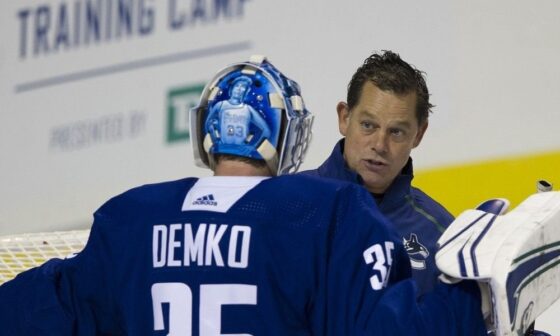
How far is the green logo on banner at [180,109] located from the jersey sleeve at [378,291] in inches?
120

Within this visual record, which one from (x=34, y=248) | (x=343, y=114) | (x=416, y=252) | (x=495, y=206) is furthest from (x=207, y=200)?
(x=34, y=248)

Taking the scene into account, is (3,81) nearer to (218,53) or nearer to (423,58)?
(218,53)

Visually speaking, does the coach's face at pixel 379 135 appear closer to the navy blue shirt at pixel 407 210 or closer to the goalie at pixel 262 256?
the navy blue shirt at pixel 407 210

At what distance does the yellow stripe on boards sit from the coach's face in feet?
3.79

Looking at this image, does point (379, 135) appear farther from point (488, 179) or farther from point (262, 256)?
point (488, 179)

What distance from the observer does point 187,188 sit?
2119 millimetres

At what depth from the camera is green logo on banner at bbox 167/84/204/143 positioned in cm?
505

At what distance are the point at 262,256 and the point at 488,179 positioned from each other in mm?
2283

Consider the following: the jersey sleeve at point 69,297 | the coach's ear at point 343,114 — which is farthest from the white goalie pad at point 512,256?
the coach's ear at point 343,114

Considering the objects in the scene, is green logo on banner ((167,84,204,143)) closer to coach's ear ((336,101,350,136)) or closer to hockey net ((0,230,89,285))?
hockey net ((0,230,89,285))

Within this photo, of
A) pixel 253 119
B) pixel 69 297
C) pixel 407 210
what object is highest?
pixel 253 119

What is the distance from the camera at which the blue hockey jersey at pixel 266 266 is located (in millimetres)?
1949

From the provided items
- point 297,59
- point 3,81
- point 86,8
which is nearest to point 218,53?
point 297,59

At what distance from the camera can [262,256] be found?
2002 mm
